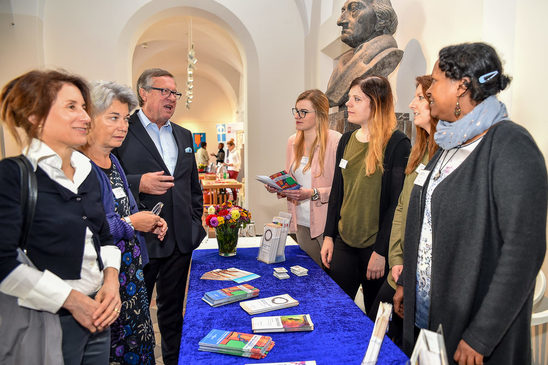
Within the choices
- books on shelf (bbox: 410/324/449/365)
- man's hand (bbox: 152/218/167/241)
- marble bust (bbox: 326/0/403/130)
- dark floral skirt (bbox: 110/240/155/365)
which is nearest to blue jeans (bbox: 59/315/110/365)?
dark floral skirt (bbox: 110/240/155/365)

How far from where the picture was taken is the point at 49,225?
1.17m

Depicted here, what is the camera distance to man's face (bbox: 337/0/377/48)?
314cm

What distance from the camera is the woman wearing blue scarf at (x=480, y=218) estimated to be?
1.09 metres

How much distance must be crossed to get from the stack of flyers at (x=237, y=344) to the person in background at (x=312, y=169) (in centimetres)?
132

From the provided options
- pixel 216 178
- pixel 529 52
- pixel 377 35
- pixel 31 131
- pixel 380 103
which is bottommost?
pixel 216 178

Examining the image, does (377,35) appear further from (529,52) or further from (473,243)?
(473,243)

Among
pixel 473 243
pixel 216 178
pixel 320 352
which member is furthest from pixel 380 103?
pixel 216 178

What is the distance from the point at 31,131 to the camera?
1.20 meters

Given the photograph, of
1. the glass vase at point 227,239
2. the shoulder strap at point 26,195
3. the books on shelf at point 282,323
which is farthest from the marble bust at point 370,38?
the shoulder strap at point 26,195

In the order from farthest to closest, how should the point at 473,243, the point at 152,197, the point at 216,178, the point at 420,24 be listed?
the point at 216,178 → the point at 420,24 → the point at 152,197 → the point at 473,243

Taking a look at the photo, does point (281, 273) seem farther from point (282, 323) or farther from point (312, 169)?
point (312, 169)

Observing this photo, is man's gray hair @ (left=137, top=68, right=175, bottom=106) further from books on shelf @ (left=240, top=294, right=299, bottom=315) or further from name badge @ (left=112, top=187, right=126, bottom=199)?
books on shelf @ (left=240, top=294, right=299, bottom=315)

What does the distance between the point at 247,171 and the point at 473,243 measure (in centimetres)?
438

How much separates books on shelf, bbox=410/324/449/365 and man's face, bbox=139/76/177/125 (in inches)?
78.1
